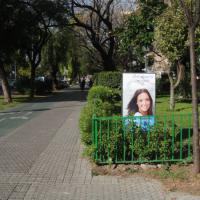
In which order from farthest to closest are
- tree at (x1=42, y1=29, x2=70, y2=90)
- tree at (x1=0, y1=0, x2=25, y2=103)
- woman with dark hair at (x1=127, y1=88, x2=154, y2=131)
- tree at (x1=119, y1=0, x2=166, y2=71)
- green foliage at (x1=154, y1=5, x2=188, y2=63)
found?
tree at (x1=42, y1=29, x2=70, y2=90)
tree at (x1=0, y1=0, x2=25, y2=103)
tree at (x1=119, y1=0, x2=166, y2=71)
green foliage at (x1=154, y1=5, x2=188, y2=63)
woman with dark hair at (x1=127, y1=88, x2=154, y2=131)

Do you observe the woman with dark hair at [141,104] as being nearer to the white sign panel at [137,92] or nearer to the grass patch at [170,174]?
the white sign panel at [137,92]

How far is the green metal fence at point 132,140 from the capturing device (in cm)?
859

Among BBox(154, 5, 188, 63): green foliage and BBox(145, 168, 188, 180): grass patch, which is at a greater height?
BBox(154, 5, 188, 63): green foliage

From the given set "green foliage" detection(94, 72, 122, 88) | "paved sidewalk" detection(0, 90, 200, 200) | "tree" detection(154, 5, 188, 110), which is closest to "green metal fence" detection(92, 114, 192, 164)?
"paved sidewalk" detection(0, 90, 200, 200)

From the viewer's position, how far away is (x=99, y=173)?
8.25m

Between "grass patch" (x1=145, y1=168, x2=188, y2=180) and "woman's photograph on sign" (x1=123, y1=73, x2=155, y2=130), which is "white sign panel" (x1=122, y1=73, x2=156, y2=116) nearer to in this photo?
"woman's photograph on sign" (x1=123, y1=73, x2=155, y2=130)

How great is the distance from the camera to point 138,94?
10.7 meters

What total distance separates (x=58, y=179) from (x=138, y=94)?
3454 millimetres

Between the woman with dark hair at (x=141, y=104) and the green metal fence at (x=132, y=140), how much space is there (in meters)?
1.66

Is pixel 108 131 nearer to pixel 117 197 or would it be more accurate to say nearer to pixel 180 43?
pixel 117 197

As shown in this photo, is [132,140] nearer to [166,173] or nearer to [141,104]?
[166,173]

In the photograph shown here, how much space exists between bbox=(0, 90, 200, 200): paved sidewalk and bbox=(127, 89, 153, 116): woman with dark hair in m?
1.52

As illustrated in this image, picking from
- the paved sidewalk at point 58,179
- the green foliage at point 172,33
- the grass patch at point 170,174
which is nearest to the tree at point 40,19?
the green foliage at point 172,33

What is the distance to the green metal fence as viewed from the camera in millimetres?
8594
